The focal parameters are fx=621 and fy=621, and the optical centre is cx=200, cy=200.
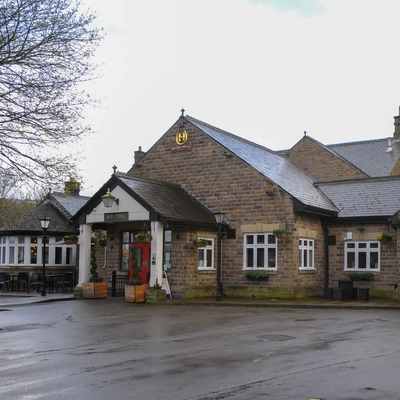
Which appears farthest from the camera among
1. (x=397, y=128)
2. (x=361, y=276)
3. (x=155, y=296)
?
(x=397, y=128)

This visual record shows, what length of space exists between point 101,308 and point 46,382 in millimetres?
12760

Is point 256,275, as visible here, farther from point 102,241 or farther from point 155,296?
point 102,241

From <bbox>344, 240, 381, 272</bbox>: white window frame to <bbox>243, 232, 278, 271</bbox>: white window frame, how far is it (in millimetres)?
3478

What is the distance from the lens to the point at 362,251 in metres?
26.1

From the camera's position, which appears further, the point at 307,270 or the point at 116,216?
the point at 307,270

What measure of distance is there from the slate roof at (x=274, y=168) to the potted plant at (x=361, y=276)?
2.86 m

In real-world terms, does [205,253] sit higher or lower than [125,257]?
higher

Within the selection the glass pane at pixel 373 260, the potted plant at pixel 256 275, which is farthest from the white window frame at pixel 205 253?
the glass pane at pixel 373 260

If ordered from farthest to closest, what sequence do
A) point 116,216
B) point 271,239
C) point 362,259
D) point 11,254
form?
point 11,254 < point 362,259 < point 271,239 < point 116,216

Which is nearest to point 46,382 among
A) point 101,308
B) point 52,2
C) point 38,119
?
point 38,119

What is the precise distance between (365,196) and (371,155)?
14.7m

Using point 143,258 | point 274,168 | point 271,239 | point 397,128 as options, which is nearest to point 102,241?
point 143,258

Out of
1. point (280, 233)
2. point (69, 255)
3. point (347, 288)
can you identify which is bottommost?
point (347, 288)

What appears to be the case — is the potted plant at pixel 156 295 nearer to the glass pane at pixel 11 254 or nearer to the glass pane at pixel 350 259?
the glass pane at pixel 350 259
